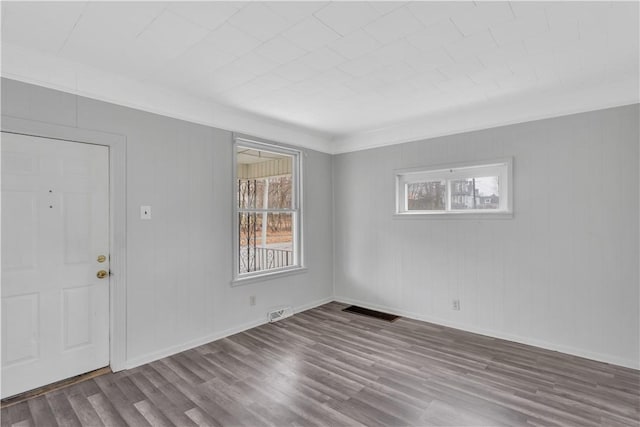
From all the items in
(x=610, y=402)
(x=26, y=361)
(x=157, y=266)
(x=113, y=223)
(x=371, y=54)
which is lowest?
(x=610, y=402)

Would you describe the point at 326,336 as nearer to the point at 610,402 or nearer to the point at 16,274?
the point at 610,402

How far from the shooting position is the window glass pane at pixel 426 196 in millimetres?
3992

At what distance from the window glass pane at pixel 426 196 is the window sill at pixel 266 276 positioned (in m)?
1.70

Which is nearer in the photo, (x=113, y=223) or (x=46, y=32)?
(x=46, y=32)

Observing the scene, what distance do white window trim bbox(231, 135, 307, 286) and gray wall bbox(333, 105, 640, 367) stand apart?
3.50 feet

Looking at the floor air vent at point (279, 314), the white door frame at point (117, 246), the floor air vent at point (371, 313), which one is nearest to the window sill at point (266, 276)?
the floor air vent at point (279, 314)

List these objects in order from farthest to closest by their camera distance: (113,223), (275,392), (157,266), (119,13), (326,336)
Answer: (326,336) → (157,266) → (113,223) → (275,392) → (119,13)

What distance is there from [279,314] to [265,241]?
0.94 m

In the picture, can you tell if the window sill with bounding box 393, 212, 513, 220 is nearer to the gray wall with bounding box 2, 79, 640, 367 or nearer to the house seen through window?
the gray wall with bounding box 2, 79, 640, 367

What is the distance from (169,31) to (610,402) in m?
3.87

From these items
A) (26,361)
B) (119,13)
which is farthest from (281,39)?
(26,361)

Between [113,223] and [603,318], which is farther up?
[113,223]

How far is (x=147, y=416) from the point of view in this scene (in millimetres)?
2135

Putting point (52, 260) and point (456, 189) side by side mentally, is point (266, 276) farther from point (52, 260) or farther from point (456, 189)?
point (456, 189)
